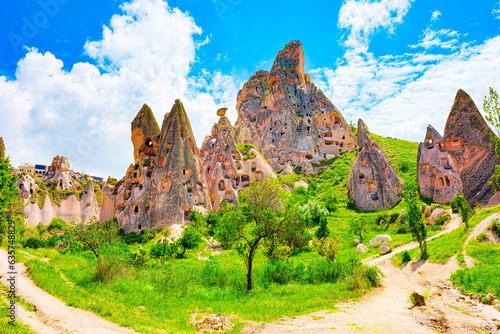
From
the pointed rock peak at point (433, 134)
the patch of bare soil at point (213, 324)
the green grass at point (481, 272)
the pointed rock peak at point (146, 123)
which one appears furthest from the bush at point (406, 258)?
the pointed rock peak at point (146, 123)

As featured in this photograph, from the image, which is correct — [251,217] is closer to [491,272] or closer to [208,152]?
[491,272]

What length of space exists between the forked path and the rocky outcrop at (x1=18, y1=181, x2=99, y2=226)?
48735 mm

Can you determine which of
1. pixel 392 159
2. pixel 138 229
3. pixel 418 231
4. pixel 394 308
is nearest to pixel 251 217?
pixel 394 308

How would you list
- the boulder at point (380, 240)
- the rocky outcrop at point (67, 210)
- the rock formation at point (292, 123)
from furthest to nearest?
1. the rock formation at point (292, 123)
2. the rocky outcrop at point (67, 210)
3. the boulder at point (380, 240)

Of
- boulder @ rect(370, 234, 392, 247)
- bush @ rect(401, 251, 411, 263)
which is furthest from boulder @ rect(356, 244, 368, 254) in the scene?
bush @ rect(401, 251, 411, 263)

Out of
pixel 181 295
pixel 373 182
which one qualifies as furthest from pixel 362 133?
pixel 181 295

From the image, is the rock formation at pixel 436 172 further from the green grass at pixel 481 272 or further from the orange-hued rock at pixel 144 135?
the orange-hued rock at pixel 144 135

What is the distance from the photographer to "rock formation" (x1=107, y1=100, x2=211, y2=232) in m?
37.2

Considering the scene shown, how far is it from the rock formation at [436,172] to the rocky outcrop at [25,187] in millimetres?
64028

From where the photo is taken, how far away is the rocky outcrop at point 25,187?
163 feet

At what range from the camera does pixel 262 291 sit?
44.3 feet

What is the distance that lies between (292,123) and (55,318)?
63531mm

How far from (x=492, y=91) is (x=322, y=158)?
158ft

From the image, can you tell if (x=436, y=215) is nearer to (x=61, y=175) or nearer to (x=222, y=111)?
(x=222, y=111)
